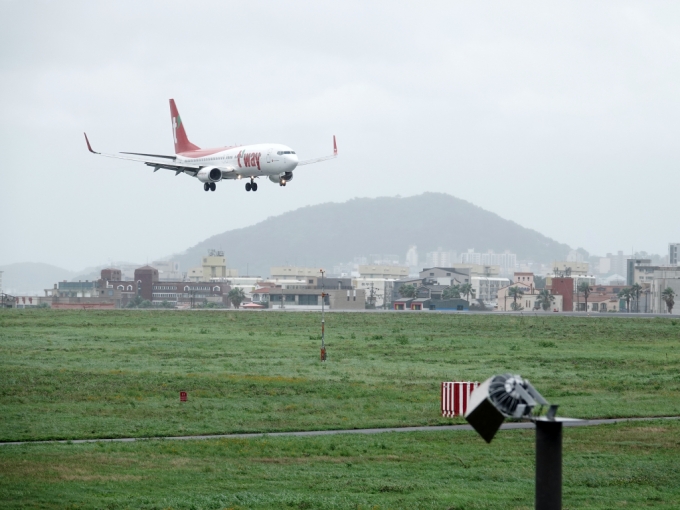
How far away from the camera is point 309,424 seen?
115ft

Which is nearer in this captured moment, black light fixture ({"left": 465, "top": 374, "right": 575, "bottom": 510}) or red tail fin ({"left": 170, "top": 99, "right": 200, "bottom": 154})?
black light fixture ({"left": 465, "top": 374, "right": 575, "bottom": 510})

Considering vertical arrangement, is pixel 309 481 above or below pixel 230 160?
below

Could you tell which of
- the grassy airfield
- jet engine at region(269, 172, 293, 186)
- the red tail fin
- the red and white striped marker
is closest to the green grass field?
the grassy airfield

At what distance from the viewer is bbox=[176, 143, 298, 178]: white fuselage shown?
87312 millimetres

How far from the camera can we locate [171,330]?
9856 centimetres

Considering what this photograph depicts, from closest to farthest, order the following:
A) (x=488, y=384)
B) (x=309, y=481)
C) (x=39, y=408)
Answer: (x=488, y=384)
(x=309, y=481)
(x=39, y=408)

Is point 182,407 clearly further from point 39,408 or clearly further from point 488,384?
point 488,384

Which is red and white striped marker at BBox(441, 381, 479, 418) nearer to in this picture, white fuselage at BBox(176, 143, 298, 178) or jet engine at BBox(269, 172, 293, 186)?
jet engine at BBox(269, 172, 293, 186)

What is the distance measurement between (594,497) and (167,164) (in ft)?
247

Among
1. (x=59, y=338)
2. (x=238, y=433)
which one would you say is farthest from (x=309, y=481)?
(x=59, y=338)

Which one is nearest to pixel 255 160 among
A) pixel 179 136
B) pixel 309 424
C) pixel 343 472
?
pixel 179 136

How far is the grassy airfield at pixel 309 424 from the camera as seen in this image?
2316 cm

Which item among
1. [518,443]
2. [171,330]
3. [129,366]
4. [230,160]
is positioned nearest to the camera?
[518,443]

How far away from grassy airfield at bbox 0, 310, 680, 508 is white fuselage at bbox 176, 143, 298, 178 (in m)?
18.4
